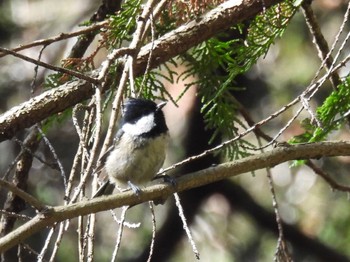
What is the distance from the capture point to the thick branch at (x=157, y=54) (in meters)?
2.50

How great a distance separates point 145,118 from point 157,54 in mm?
252

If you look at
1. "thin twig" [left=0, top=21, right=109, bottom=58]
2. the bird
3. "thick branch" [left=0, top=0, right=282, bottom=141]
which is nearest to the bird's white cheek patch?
the bird

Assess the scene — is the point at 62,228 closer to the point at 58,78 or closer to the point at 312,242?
the point at 58,78

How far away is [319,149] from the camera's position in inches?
88.8

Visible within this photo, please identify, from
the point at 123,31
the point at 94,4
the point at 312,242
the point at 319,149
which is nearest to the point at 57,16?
the point at 94,4

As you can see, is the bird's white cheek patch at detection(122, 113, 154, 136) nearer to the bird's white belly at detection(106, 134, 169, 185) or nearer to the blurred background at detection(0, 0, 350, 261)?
the bird's white belly at detection(106, 134, 169, 185)

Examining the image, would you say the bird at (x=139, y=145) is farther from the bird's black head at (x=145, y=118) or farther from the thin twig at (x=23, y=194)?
the thin twig at (x=23, y=194)

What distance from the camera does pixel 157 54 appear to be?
103 inches

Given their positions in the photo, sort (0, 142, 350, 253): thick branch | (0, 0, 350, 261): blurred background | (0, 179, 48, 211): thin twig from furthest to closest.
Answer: (0, 0, 350, 261): blurred background, (0, 142, 350, 253): thick branch, (0, 179, 48, 211): thin twig

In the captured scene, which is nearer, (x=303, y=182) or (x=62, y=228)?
(x=62, y=228)

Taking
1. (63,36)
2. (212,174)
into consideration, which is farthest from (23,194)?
(63,36)

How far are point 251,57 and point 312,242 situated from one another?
1.98m

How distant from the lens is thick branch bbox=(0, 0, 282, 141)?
2498mm

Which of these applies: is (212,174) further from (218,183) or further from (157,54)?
(218,183)
